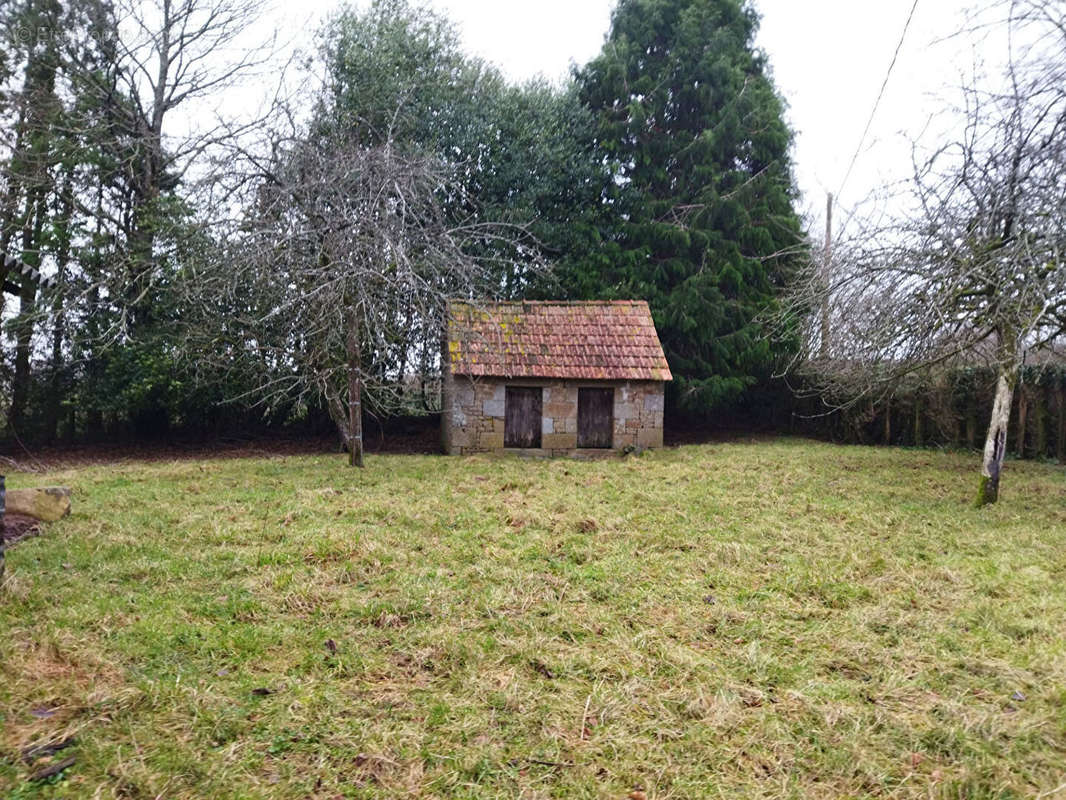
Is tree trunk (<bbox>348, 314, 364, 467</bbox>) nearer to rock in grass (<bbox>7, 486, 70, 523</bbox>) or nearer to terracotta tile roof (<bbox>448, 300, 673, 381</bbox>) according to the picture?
terracotta tile roof (<bbox>448, 300, 673, 381</bbox>)

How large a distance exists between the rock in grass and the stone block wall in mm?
7886

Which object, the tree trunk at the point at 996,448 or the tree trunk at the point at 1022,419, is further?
the tree trunk at the point at 1022,419

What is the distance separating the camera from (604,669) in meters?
3.96

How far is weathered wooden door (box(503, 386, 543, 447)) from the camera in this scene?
14.9m

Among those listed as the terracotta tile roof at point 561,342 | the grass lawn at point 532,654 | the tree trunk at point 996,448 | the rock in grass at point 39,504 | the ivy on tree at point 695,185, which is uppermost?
the ivy on tree at point 695,185

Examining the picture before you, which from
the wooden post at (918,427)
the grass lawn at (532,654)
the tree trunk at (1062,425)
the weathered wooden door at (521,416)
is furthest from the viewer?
the wooden post at (918,427)

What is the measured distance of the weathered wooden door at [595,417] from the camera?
49.9 ft

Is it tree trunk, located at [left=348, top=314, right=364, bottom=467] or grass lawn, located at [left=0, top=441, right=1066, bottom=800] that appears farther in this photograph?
tree trunk, located at [left=348, top=314, right=364, bottom=467]

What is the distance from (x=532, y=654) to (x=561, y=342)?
11771 millimetres

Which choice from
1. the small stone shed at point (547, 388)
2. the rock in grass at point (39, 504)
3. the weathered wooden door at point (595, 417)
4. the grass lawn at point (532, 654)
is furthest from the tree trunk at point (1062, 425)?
the rock in grass at point (39, 504)

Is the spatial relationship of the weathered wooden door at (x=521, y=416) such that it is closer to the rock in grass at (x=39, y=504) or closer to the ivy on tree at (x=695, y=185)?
the ivy on tree at (x=695, y=185)

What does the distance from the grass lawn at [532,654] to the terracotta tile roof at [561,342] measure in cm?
680

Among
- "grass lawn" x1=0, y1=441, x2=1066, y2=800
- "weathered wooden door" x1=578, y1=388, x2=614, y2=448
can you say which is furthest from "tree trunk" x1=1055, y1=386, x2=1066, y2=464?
"weathered wooden door" x1=578, y1=388, x2=614, y2=448

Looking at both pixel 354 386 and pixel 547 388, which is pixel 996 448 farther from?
pixel 354 386
